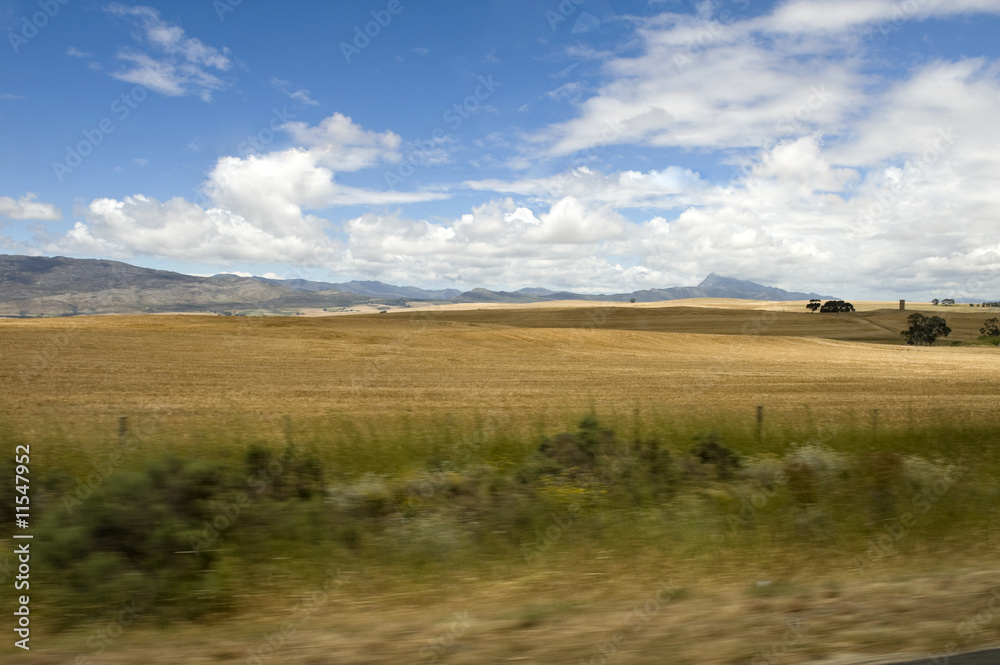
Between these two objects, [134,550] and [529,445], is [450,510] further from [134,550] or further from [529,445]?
[529,445]

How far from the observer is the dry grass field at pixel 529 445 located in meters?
5.23

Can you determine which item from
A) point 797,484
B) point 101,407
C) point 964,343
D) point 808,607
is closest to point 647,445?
point 797,484

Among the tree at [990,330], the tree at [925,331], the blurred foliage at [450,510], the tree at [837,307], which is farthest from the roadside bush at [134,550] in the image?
the tree at [837,307]

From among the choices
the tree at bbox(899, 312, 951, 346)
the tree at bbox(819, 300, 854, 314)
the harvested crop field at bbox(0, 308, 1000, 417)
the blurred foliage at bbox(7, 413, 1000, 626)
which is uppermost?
the tree at bbox(819, 300, 854, 314)

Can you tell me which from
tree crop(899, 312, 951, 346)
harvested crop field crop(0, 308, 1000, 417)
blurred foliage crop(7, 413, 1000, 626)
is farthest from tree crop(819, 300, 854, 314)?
blurred foliage crop(7, 413, 1000, 626)

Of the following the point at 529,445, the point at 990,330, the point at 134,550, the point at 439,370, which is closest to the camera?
the point at 134,550

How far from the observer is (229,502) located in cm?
769

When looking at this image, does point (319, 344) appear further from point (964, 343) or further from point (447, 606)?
point (964, 343)

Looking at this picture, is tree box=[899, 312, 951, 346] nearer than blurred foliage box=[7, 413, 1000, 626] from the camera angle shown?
No

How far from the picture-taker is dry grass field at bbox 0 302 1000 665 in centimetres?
523

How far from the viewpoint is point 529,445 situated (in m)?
13.0

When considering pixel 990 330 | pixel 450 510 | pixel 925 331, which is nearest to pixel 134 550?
pixel 450 510

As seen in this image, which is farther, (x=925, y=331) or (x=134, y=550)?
(x=925, y=331)

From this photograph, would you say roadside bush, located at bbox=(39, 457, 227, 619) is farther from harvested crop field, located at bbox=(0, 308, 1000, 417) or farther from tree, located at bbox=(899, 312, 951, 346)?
tree, located at bbox=(899, 312, 951, 346)
